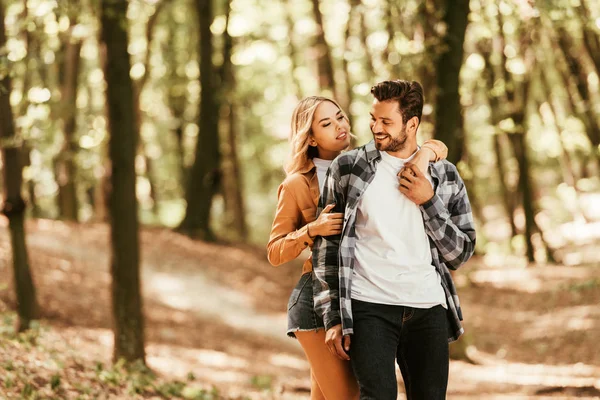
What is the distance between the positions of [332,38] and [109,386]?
21.0 m

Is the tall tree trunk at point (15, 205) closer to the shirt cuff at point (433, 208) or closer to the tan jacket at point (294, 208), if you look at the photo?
the tan jacket at point (294, 208)

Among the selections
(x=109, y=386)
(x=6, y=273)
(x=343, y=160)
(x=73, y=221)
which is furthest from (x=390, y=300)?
(x=73, y=221)

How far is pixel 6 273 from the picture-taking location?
1392cm

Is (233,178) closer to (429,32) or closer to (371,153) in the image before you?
(429,32)

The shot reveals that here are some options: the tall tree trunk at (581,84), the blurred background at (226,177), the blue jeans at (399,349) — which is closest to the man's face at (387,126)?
the blue jeans at (399,349)

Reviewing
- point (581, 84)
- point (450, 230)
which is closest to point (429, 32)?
point (581, 84)

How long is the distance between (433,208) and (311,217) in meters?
0.76

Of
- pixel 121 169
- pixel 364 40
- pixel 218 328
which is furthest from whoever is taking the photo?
pixel 364 40

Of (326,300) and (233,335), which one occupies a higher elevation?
(326,300)

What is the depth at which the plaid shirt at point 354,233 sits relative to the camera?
13.1ft

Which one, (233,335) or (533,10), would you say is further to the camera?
(233,335)

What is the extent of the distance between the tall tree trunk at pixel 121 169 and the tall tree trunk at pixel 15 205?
1.72 m

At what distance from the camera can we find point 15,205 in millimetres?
10336

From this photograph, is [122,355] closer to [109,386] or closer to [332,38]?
[109,386]
